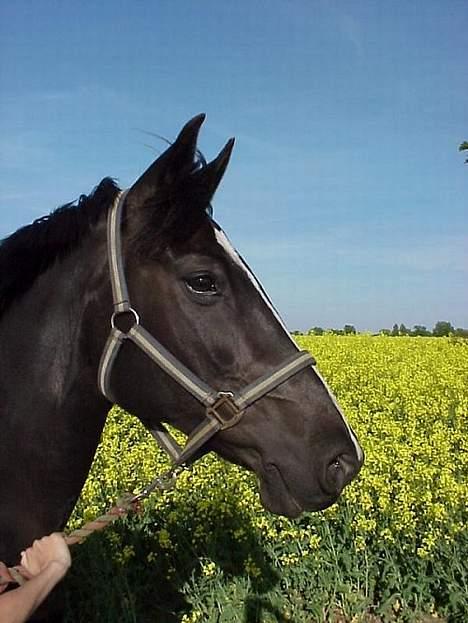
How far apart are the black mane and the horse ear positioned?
1.07ft

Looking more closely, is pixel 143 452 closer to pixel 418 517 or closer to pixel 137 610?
pixel 137 610

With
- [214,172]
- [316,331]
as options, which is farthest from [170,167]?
[316,331]

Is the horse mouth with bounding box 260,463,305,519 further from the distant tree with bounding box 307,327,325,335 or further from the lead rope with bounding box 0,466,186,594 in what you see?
the distant tree with bounding box 307,327,325,335

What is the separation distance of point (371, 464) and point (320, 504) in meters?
3.86

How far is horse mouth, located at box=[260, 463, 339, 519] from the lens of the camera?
6.75 ft

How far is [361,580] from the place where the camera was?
493 cm

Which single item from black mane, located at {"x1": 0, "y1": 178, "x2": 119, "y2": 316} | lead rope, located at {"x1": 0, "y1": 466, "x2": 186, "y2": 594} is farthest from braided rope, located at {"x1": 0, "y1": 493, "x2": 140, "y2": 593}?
black mane, located at {"x1": 0, "y1": 178, "x2": 119, "y2": 316}

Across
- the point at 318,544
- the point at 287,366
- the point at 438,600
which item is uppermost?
the point at 287,366

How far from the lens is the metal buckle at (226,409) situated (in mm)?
2090

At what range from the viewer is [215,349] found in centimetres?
Result: 209

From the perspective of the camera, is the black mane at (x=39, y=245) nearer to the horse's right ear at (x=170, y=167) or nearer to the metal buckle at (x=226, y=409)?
the horse's right ear at (x=170, y=167)

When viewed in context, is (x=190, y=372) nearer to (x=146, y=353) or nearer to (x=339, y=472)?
(x=146, y=353)

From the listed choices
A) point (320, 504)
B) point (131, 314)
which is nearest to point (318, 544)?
point (320, 504)

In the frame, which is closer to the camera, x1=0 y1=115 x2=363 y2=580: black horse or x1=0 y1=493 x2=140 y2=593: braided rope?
x1=0 y1=493 x2=140 y2=593: braided rope
